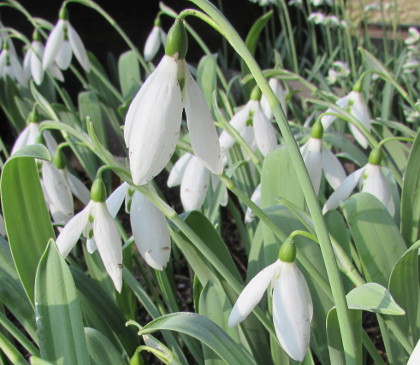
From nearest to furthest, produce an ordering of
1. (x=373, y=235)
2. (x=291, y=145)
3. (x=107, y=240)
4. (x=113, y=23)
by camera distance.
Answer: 1. (x=291, y=145)
2. (x=107, y=240)
3. (x=373, y=235)
4. (x=113, y=23)

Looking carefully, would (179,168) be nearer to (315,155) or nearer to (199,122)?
(315,155)

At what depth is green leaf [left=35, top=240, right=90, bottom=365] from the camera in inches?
30.5

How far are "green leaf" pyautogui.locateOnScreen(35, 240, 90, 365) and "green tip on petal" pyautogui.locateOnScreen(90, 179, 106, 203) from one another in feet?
0.30

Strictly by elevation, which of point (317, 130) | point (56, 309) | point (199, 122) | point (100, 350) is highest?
point (199, 122)

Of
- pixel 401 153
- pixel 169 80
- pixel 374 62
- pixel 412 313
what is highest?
pixel 169 80

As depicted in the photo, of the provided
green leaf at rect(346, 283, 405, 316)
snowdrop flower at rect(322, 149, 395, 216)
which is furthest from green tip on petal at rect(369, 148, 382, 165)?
green leaf at rect(346, 283, 405, 316)

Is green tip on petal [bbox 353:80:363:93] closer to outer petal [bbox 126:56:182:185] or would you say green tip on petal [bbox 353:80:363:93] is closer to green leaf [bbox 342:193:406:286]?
green leaf [bbox 342:193:406:286]

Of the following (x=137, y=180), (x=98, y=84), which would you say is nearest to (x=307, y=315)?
(x=137, y=180)

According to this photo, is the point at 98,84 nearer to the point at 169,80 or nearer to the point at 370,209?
the point at 370,209

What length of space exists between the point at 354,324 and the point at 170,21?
284cm

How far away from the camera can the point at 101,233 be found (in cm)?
83

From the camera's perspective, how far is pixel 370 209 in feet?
3.10

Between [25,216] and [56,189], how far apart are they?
217 mm

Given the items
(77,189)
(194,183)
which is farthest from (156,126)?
(77,189)
